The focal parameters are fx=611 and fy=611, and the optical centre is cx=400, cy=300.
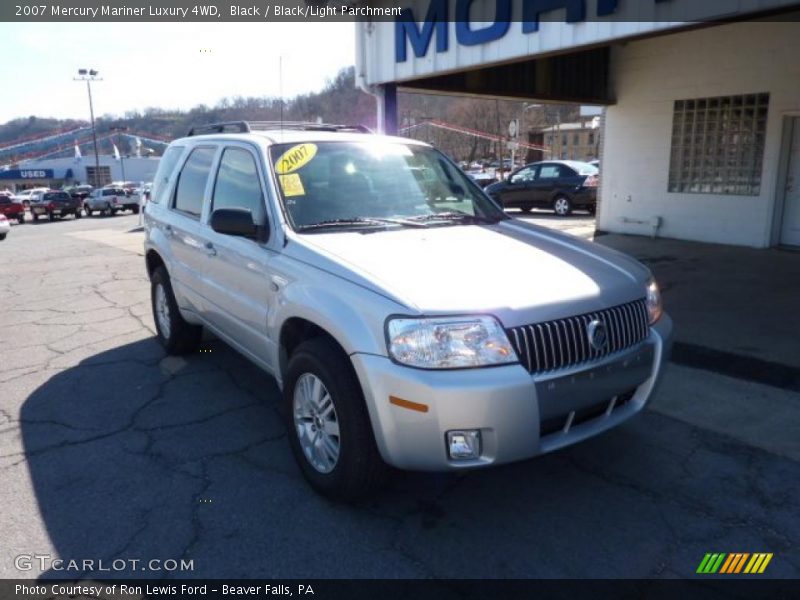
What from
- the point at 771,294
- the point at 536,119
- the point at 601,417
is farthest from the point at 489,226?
the point at 536,119

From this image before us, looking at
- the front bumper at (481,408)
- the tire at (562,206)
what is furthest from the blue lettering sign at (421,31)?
the tire at (562,206)

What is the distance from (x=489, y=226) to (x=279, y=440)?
1.91 metres

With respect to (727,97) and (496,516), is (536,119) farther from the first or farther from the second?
(496,516)

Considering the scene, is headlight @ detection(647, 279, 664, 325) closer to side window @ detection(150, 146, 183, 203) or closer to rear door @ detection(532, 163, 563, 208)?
side window @ detection(150, 146, 183, 203)

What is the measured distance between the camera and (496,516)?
3.02m

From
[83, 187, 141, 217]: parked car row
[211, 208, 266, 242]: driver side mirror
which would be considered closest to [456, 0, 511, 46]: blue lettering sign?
[211, 208, 266, 242]: driver side mirror

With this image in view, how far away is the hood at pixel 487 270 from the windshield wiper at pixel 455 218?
0.59ft

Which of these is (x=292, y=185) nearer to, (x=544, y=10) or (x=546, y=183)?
(x=544, y=10)

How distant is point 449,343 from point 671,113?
10370 mm

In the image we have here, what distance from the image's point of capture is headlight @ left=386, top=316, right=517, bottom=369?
2.58 metres

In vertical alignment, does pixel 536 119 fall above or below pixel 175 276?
above

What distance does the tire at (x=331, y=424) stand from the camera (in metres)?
2.82

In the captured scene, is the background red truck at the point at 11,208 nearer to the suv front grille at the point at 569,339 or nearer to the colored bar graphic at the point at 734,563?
the suv front grille at the point at 569,339

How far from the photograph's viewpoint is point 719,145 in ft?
34.2
